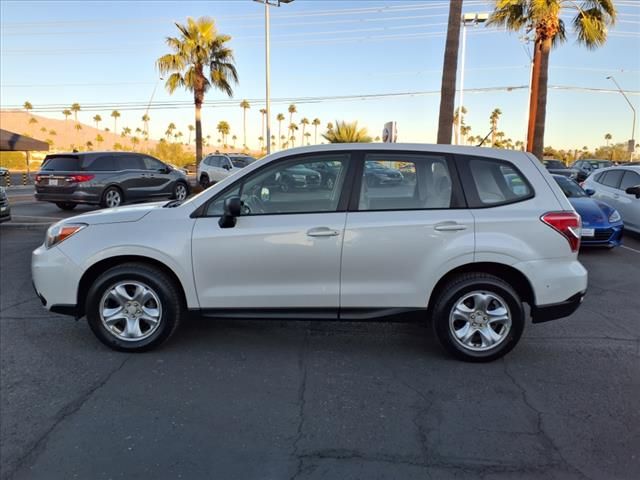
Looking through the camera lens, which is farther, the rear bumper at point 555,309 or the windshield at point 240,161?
the windshield at point 240,161

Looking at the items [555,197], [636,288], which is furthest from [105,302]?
[636,288]

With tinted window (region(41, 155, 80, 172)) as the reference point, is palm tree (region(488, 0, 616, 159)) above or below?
above

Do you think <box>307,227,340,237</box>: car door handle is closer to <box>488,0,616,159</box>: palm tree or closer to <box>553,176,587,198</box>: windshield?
<box>553,176,587,198</box>: windshield

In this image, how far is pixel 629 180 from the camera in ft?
35.2

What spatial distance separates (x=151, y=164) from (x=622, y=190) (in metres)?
12.6

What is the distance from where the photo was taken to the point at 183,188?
53.3 feet

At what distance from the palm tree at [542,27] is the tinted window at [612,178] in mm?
4573

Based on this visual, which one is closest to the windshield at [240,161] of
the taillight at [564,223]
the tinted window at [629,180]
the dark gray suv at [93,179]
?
the dark gray suv at [93,179]

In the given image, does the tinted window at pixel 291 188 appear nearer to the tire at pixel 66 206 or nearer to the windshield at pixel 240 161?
the tire at pixel 66 206

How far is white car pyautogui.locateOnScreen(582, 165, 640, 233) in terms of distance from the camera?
33.5ft

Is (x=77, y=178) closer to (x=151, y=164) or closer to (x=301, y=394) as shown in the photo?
(x=151, y=164)

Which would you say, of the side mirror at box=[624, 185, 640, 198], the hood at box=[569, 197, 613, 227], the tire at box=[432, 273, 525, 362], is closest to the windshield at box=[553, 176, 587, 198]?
the hood at box=[569, 197, 613, 227]

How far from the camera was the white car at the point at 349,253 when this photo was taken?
392 cm

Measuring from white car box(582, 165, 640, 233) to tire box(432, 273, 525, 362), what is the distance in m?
7.71
